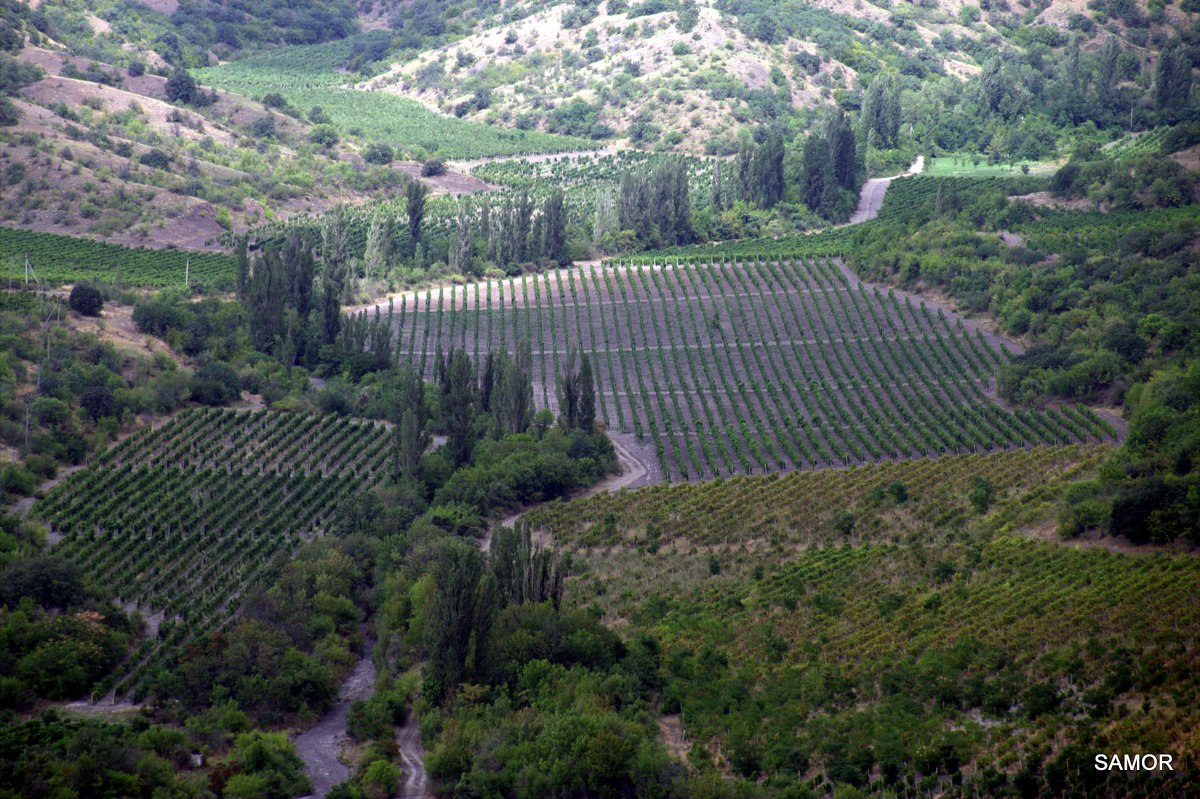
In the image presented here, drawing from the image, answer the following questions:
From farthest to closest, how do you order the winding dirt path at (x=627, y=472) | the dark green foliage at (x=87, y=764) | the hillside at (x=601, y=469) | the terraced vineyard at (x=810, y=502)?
the winding dirt path at (x=627, y=472) → the terraced vineyard at (x=810, y=502) → the hillside at (x=601, y=469) → the dark green foliage at (x=87, y=764)

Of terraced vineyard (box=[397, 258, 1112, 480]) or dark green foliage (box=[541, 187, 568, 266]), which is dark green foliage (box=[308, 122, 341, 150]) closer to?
dark green foliage (box=[541, 187, 568, 266])

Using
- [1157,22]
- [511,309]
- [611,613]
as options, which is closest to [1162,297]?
[511,309]

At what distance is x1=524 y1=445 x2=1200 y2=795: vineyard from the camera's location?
130 feet

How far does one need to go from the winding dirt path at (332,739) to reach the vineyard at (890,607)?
1043 cm

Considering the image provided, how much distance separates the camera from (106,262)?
10500 centimetres

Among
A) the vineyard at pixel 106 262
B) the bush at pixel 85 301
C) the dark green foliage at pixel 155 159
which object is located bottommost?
the bush at pixel 85 301

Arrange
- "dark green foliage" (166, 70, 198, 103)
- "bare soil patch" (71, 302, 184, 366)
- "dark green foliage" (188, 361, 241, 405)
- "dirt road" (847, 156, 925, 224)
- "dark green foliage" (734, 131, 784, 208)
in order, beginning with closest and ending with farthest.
Answer: "dark green foliage" (188, 361, 241, 405) → "bare soil patch" (71, 302, 184, 366) → "dark green foliage" (734, 131, 784, 208) → "dirt road" (847, 156, 925, 224) → "dark green foliage" (166, 70, 198, 103)

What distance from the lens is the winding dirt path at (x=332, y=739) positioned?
4047 cm

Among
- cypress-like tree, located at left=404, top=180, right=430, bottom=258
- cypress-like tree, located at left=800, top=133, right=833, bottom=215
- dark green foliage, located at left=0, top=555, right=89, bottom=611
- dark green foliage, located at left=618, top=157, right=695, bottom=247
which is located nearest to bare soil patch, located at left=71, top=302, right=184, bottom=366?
dark green foliage, located at left=0, top=555, right=89, bottom=611

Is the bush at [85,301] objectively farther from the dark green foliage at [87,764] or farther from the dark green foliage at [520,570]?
the dark green foliage at [87,764]

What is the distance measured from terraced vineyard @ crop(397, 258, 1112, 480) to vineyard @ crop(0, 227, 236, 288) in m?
18.6

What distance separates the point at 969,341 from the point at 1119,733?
59.2m

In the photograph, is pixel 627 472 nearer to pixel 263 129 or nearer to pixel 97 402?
pixel 97 402

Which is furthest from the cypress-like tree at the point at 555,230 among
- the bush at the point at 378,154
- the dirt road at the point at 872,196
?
the bush at the point at 378,154
